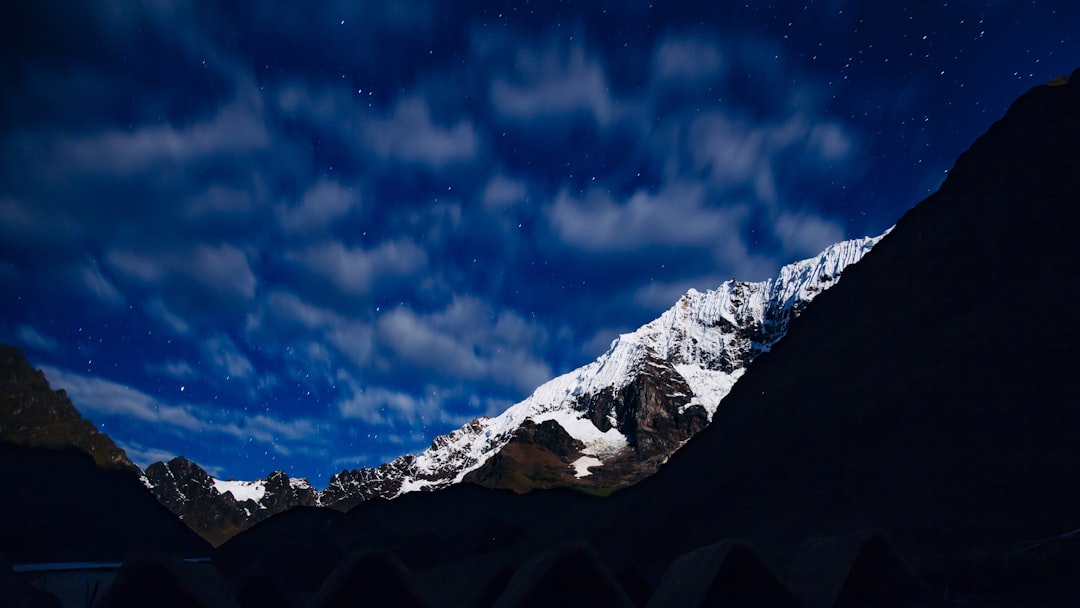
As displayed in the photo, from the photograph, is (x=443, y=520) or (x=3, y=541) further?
(x=443, y=520)

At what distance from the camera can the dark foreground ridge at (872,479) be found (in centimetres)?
1822

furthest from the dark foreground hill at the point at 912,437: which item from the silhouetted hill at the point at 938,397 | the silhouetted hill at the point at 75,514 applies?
the silhouetted hill at the point at 75,514

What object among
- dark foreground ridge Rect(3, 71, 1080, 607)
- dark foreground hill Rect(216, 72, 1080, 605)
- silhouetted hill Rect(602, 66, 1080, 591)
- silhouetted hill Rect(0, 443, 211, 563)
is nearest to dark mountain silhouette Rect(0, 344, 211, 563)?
silhouetted hill Rect(0, 443, 211, 563)

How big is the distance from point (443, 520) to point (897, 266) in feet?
279

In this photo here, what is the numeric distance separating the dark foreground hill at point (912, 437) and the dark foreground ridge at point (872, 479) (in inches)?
8.9

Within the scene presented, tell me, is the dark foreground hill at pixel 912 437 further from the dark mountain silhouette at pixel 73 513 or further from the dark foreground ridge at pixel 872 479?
the dark mountain silhouette at pixel 73 513

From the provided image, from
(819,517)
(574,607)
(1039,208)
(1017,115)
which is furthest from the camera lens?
(1017,115)

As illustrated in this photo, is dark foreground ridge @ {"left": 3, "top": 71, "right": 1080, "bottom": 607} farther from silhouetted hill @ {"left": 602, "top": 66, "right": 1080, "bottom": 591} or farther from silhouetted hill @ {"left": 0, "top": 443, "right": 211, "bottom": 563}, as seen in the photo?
silhouetted hill @ {"left": 0, "top": 443, "right": 211, "bottom": 563}

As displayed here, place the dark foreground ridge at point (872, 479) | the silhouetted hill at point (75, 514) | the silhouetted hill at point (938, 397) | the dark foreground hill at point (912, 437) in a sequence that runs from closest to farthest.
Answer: the dark foreground ridge at point (872, 479) < the dark foreground hill at point (912, 437) < the silhouetted hill at point (938, 397) < the silhouetted hill at point (75, 514)

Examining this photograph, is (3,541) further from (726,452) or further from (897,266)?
(897,266)

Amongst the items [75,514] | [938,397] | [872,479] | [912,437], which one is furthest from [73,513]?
[938,397]

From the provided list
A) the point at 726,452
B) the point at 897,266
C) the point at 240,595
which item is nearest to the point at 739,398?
the point at 726,452

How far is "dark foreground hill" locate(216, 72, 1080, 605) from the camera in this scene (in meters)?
41.9

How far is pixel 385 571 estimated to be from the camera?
1695cm
